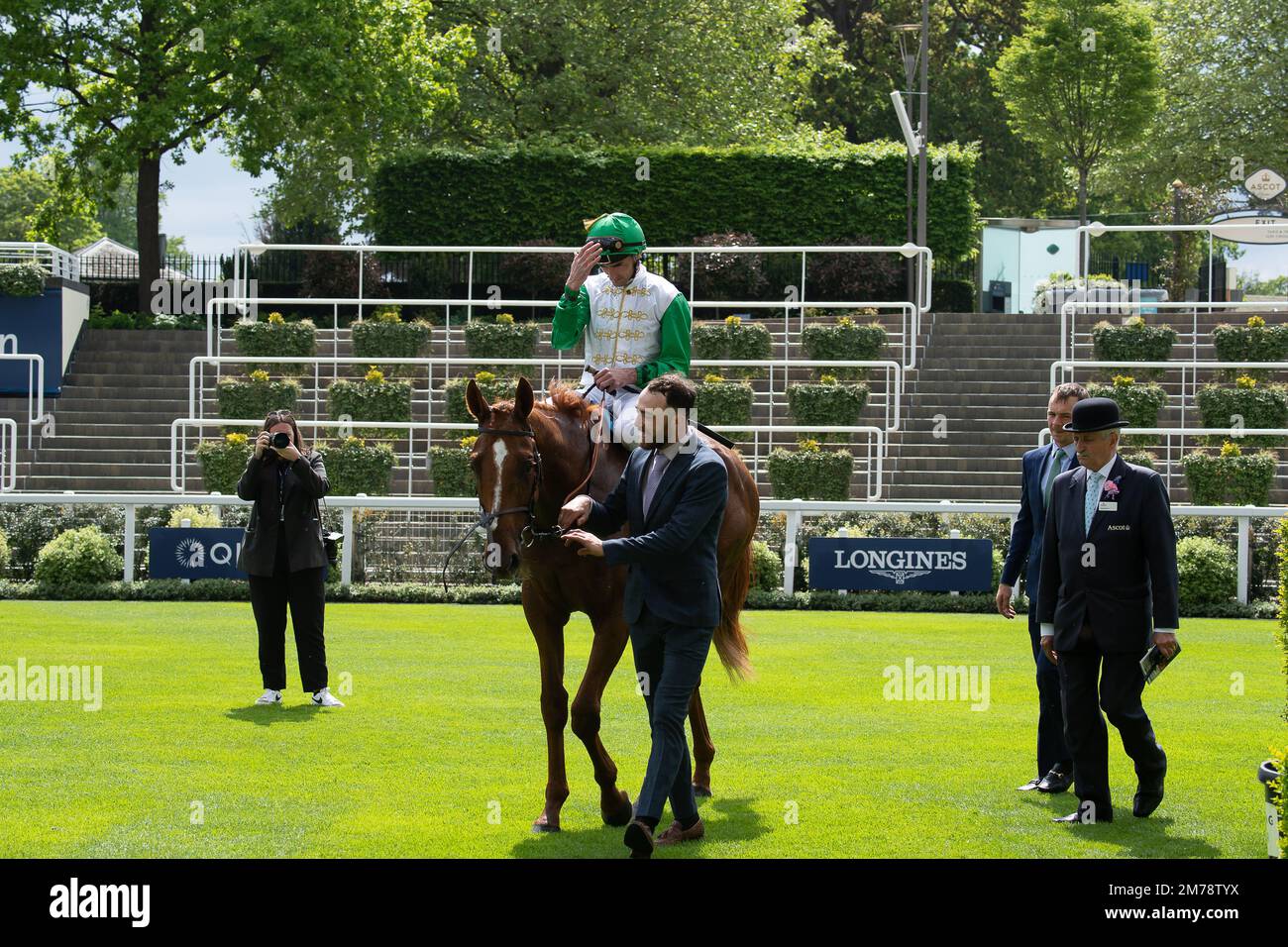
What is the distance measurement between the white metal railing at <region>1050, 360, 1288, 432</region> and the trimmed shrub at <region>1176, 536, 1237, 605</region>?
13.7 feet

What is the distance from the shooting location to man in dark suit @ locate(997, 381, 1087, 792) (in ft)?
26.1

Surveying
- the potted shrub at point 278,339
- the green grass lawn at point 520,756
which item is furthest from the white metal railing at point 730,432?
the green grass lawn at point 520,756

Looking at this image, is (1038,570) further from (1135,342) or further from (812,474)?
(1135,342)

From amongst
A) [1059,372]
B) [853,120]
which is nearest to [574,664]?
[1059,372]

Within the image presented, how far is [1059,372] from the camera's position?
2217 cm

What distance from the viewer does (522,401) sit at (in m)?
6.81

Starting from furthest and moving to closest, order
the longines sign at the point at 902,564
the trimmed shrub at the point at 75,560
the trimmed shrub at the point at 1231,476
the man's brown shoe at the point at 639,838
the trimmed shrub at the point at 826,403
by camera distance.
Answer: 1. the trimmed shrub at the point at 826,403
2. the trimmed shrub at the point at 1231,476
3. the trimmed shrub at the point at 75,560
4. the longines sign at the point at 902,564
5. the man's brown shoe at the point at 639,838

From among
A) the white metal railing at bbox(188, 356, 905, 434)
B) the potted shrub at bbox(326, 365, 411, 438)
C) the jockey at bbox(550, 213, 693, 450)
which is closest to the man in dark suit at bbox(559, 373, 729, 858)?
the jockey at bbox(550, 213, 693, 450)

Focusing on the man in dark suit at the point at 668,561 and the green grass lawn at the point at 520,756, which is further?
the green grass lawn at the point at 520,756

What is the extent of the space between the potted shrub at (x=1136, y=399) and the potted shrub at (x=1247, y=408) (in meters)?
0.65

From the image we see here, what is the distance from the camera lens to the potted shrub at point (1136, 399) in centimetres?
2086

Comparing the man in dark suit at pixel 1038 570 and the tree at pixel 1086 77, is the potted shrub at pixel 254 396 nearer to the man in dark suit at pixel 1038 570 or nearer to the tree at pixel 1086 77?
the man in dark suit at pixel 1038 570

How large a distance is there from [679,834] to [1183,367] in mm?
16475

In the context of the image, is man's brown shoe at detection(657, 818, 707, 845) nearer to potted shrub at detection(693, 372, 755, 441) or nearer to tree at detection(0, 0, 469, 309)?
potted shrub at detection(693, 372, 755, 441)
